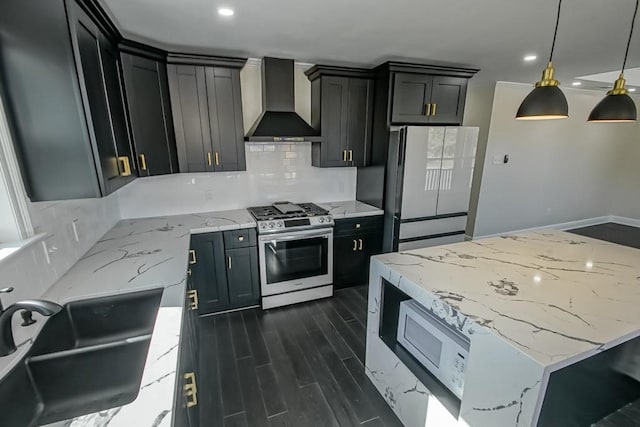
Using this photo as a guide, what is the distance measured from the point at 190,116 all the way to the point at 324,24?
1.45m

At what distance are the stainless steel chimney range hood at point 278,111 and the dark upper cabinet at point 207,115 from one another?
21cm

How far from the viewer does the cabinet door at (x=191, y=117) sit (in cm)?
252

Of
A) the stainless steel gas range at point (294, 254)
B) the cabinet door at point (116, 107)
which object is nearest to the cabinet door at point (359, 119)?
the stainless steel gas range at point (294, 254)

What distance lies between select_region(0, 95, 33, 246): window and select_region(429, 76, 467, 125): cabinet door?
3.24 metres

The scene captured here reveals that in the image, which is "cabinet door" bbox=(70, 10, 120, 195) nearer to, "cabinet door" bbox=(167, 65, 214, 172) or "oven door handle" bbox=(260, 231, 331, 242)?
"cabinet door" bbox=(167, 65, 214, 172)

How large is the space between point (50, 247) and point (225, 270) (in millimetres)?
1383

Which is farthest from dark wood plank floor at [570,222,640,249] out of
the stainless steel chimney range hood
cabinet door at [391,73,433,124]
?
the stainless steel chimney range hood

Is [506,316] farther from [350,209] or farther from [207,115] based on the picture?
[207,115]

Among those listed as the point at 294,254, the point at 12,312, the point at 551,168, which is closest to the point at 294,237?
the point at 294,254

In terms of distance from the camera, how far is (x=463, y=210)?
10.7 feet

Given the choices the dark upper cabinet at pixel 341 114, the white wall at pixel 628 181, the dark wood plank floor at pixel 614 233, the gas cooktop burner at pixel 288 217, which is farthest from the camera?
the white wall at pixel 628 181

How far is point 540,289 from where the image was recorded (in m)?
1.42

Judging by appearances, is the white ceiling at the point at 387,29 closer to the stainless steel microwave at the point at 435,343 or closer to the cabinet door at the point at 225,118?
the cabinet door at the point at 225,118

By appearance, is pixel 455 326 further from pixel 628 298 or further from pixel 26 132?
pixel 26 132
